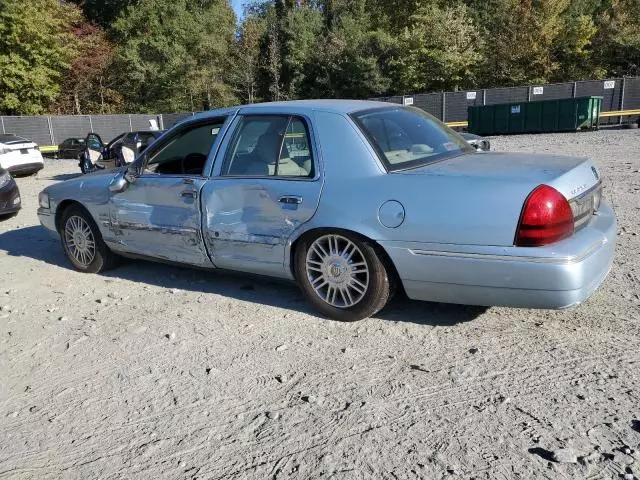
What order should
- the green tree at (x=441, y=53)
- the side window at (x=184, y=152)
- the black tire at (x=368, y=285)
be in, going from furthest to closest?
the green tree at (x=441, y=53) < the side window at (x=184, y=152) < the black tire at (x=368, y=285)

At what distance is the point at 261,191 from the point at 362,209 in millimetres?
867

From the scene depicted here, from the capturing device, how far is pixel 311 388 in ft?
10.4

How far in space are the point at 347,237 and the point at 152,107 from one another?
42163 mm

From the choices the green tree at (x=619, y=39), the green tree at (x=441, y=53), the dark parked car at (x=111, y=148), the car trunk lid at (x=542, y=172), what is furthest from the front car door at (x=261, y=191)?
the green tree at (x=619, y=39)

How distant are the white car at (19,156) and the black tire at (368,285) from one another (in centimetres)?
1401

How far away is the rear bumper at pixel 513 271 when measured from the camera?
3.18m

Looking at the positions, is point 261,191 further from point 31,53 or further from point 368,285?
point 31,53

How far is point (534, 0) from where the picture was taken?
3853 cm

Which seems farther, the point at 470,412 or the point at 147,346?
the point at 147,346

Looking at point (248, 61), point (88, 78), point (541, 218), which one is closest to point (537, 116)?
point (541, 218)

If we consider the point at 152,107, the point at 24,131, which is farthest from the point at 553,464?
the point at 152,107

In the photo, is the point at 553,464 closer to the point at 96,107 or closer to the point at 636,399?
the point at 636,399

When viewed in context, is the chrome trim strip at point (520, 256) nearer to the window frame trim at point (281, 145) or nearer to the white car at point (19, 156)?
the window frame trim at point (281, 145)

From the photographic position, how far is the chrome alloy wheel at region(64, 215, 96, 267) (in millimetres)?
5602
